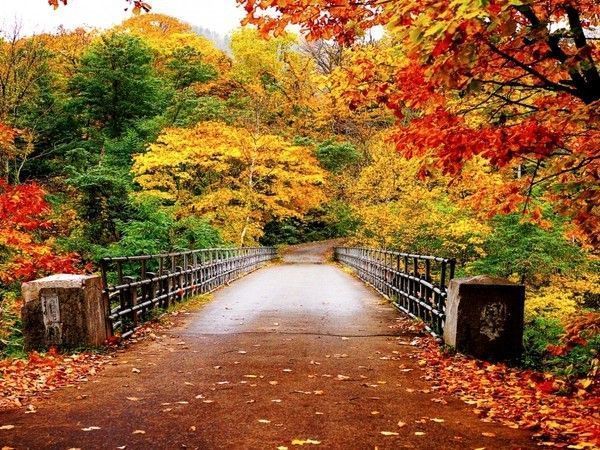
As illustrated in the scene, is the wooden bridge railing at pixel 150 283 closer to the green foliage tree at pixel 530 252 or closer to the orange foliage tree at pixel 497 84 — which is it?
the orange foliage tree at pixel 497 84

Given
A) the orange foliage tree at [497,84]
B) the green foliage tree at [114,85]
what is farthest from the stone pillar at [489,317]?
the green foliage tree at [114,85]

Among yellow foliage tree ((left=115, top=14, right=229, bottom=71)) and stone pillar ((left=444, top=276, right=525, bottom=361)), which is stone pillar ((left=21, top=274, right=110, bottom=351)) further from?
yellow foliage tree ((left=115, top=14, right=229, bottom=71))

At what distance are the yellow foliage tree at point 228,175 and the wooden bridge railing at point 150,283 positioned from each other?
6188mm

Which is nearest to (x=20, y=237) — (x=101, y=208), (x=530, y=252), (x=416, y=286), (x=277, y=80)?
(x=101, y=208)

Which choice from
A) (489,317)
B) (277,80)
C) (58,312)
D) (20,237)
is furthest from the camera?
(277,80)

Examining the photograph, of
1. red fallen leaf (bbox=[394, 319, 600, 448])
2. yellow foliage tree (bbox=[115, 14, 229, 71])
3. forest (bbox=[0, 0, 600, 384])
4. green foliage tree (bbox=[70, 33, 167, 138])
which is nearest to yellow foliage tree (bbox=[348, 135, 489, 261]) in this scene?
forest (bbox=[0, 0, 600, 384])

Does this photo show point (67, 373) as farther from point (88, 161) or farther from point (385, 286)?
point (88, 161)

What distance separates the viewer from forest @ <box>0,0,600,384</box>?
622 cm

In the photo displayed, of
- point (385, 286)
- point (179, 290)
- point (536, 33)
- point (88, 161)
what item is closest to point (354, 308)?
point (385, 286)

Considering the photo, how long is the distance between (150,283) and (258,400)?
5843 millimetres

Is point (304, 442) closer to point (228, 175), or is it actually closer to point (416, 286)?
point (416, 286)

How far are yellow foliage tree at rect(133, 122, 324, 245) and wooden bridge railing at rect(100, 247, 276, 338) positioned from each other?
6188 millimetres

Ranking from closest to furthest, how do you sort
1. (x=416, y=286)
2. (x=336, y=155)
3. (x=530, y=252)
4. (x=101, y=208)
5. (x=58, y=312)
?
(x=58, y=312) → (x=416, y=286) → (x=530, y=252) → (x=101, y=208) → (x=336, y=155)

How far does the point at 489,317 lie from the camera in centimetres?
771
